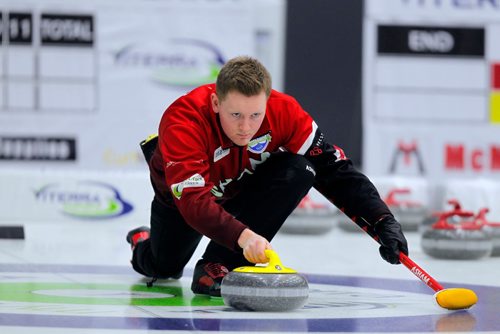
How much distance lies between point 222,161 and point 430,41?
4493mm

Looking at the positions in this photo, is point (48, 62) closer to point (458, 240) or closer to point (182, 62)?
point (182, 62)

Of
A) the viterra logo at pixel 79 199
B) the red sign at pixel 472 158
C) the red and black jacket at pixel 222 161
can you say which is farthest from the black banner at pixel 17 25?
the red and black jacket at pixel 222 161

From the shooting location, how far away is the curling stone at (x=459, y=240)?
4.95 metres

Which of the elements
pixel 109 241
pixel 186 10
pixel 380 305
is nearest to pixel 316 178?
pixel 380 305

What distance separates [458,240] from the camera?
16.2 ft

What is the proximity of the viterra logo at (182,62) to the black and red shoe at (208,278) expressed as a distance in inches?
153

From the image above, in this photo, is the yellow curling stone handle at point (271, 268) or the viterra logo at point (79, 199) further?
the viterra logo at point (79, 199)

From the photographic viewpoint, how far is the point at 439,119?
24.7 ft

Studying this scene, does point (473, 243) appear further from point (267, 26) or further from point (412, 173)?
point (267, 26)

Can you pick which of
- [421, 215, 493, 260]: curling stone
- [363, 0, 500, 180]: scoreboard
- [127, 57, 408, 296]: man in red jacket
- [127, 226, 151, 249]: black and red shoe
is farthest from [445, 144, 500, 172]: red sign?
[127, 57, 408, 296]: man in red jacket

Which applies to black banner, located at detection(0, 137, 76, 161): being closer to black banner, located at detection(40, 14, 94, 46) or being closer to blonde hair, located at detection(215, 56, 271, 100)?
black banner, located at detection(40, 14, 94, 46)

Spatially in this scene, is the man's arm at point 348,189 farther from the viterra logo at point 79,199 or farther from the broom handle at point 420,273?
the viterra logo at point 79,199

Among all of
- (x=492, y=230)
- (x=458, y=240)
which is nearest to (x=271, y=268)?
(x=458, y=240)

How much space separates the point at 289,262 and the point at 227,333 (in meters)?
2.32
